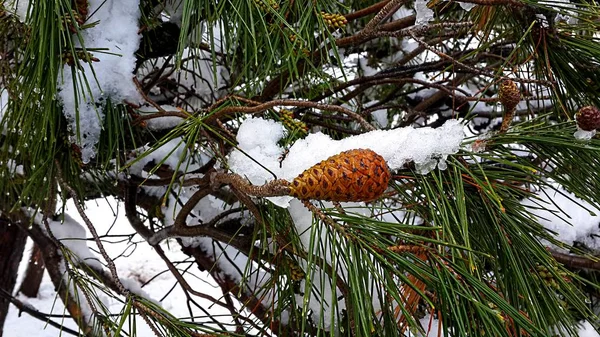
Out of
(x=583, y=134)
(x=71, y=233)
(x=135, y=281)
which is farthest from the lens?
(x=135, y=281)

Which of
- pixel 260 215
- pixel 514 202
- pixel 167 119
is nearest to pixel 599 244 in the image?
pixel 514 202

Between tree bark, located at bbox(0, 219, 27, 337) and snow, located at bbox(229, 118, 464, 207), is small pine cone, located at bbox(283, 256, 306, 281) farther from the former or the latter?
tree bark, located at bbox(0, 219, 27, 337)

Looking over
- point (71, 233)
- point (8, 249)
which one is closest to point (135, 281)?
point (8, 249)

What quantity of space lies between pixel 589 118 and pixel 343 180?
254 mm

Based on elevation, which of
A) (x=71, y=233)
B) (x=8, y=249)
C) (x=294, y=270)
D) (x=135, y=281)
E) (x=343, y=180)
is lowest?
(x=343, y=180)

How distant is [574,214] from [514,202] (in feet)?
2.23

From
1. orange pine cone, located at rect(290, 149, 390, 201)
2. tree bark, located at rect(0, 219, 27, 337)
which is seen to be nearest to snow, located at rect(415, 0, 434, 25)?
orange pine cone, located at rect(290, 149, 390, 201)

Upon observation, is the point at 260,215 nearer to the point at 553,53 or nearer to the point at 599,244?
the point at 553,53

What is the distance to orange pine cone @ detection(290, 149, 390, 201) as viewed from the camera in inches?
16.3

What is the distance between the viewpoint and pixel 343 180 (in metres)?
0.41

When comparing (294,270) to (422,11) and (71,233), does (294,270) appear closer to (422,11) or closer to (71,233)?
(422,11)

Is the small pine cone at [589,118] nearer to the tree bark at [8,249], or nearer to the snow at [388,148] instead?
the snow at [388,148]

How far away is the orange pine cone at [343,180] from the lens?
1.36 ft

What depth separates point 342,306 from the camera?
0.81 m
